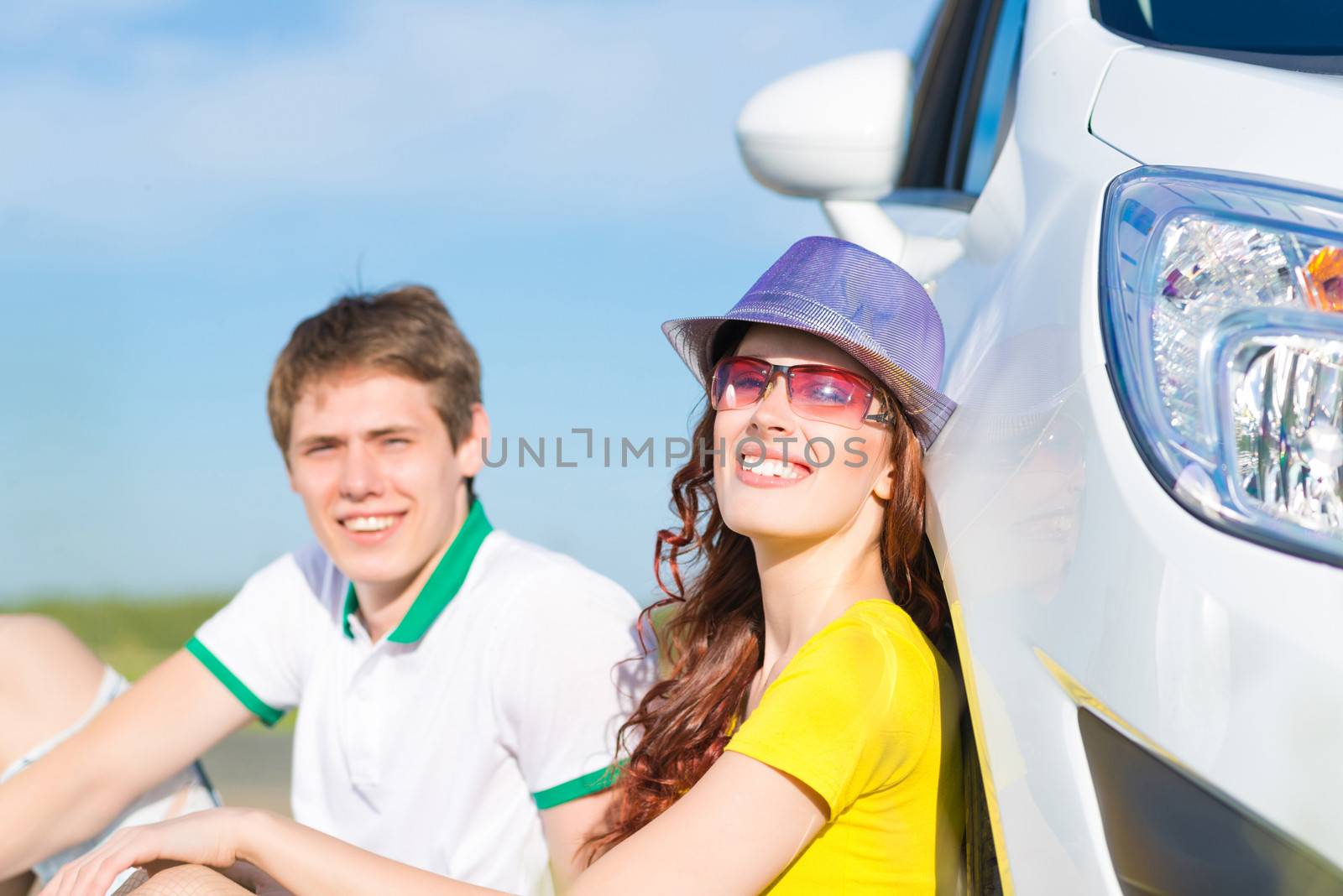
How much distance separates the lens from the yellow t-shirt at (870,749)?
4.46ft

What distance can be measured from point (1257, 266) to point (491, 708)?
1466 mm

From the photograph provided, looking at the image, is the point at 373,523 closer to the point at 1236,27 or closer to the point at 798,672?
the point at 798,672

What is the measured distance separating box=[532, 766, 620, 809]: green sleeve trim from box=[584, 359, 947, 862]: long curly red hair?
0.09 ft

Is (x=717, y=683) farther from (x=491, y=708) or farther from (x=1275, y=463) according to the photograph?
(x=1275, y=463)

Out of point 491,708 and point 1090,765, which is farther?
point 491,708

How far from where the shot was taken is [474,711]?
216 cm

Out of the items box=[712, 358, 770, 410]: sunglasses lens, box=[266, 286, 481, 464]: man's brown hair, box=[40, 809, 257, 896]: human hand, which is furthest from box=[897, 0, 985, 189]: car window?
box=[40, 809, 257, 896]: human hand

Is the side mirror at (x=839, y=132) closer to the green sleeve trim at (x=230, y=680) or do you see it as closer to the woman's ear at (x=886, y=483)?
the woman's ear at (x=886, y=483)

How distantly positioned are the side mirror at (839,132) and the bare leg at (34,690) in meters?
1.67

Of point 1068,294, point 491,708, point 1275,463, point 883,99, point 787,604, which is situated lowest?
point 491,708

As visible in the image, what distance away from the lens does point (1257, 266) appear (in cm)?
106

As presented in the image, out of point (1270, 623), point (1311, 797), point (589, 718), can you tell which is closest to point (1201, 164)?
point (1270, 623)

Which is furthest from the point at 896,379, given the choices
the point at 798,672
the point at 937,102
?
the point at 937,102

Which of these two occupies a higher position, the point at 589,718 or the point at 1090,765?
the point at 1090,765
